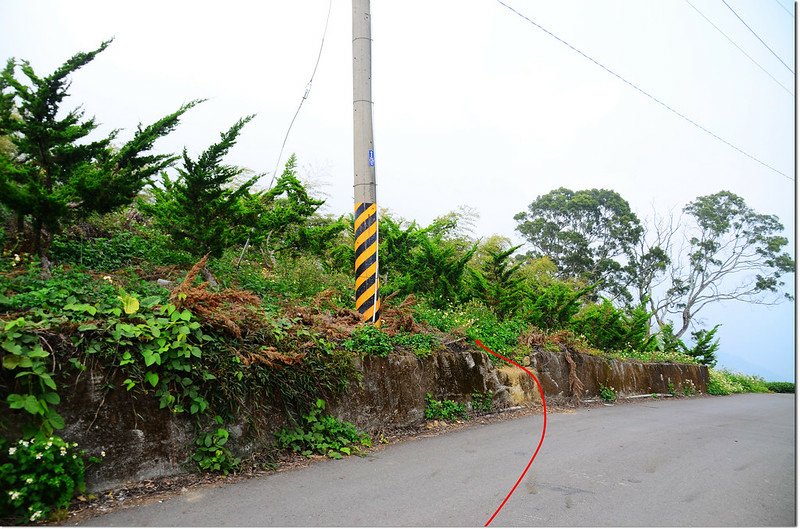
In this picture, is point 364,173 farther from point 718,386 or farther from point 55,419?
point 718,386

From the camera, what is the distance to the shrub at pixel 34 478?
3252 mm

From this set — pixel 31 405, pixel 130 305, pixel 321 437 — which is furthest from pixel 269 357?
pixel 31 405

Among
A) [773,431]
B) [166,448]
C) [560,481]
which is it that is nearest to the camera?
[166,448]

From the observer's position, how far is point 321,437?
5.14 meters

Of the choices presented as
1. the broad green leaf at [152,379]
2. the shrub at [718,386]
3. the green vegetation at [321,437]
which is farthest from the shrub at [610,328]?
the broad green leaf at [152,379]

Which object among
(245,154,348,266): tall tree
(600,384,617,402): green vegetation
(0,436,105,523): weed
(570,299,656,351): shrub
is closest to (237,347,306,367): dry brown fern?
(0,436,105,523): weed

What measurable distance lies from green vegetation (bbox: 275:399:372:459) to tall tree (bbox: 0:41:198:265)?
3.45 m

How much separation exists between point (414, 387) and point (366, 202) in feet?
9.05

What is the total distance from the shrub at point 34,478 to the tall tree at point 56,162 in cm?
304

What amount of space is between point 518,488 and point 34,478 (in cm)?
367

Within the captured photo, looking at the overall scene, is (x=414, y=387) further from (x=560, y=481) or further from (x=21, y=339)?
(x=21, y=339)

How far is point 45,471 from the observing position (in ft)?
11.2

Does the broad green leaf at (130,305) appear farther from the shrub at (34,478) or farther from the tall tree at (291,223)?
the tall tree at (291,223)

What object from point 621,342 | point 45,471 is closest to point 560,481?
point 45,471
